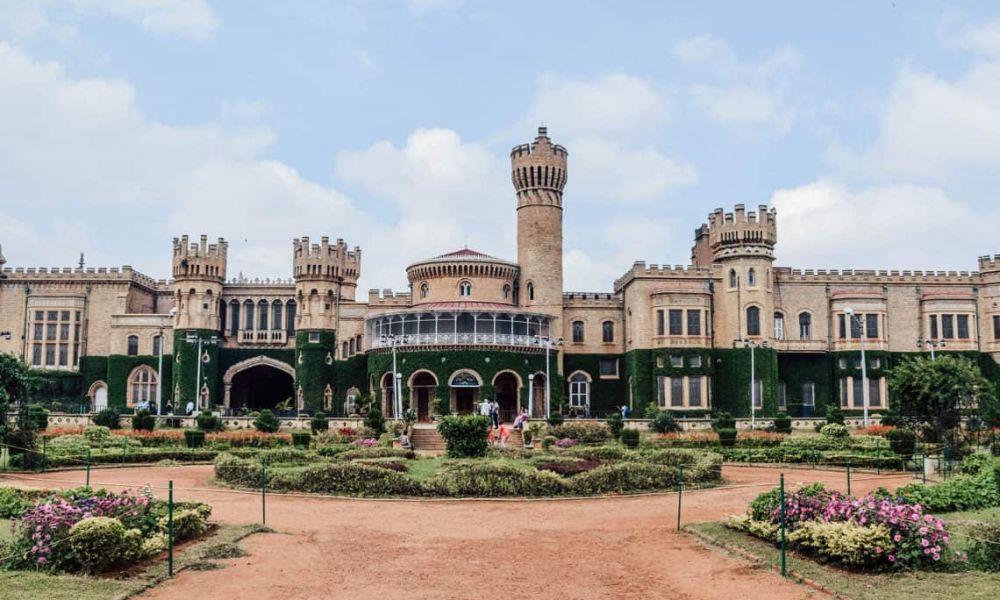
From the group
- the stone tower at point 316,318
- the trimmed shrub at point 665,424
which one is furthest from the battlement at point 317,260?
the trimmed shrub at point 665,424

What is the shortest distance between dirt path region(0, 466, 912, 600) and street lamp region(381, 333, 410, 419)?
87.1 feet

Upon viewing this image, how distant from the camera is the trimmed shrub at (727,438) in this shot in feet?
136

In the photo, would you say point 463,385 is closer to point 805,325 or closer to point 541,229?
point 541,229

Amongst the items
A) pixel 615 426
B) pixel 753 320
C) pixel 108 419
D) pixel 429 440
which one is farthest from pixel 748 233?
pixel 108 419

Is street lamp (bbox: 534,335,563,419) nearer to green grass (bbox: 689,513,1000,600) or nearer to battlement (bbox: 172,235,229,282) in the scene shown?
battlement (bbox: 172,235,229,282)

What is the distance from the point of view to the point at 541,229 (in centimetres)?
6178

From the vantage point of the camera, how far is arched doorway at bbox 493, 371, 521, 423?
57.0m

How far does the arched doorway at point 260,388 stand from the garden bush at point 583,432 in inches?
968

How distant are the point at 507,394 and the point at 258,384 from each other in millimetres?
20144

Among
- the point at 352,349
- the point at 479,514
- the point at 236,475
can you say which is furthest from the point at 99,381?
the point at 479,514

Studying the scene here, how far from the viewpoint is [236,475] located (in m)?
29.3

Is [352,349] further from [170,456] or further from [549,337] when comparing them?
[170,456]

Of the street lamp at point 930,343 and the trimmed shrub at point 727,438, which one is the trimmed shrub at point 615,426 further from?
the street lamp at point 930,343

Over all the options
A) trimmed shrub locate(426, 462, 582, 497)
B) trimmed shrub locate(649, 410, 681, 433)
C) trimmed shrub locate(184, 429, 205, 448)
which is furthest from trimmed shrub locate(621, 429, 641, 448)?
trimmed shrub locate(184, 429, 205, 448)
